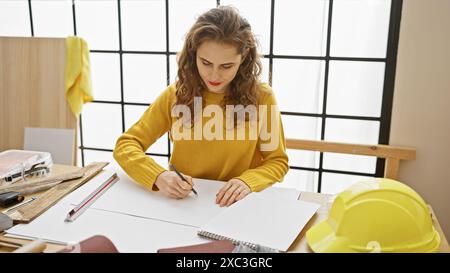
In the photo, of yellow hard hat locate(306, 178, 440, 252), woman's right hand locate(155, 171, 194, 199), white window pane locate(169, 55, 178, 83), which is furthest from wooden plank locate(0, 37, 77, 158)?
yellow hard hat locate(306, 178, 440, 252)

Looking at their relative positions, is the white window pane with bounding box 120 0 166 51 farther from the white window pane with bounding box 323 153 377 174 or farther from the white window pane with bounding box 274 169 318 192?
the white window pane with bounding box 323 153 377 174

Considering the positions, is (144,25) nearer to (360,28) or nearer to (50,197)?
(360,28)

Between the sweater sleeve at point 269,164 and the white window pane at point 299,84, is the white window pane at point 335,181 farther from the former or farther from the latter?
the sweater sleeve at point 269,164

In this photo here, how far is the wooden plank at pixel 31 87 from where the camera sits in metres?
2.25

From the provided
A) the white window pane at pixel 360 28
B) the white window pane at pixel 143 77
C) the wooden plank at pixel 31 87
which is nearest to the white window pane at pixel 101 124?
the white window pane at pixel 143 77

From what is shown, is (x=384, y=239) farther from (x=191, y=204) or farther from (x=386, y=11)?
(x=386, y=11)

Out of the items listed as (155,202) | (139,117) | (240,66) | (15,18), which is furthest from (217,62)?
(15,18)

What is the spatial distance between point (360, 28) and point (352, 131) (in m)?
0.54

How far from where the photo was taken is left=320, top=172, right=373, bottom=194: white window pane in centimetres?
226

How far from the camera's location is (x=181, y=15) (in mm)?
2326

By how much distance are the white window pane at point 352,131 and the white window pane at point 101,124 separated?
4.41 feet

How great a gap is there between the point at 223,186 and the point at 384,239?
584 millimetres

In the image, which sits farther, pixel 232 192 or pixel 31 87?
pixel 31 87

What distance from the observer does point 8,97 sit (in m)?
2.31
